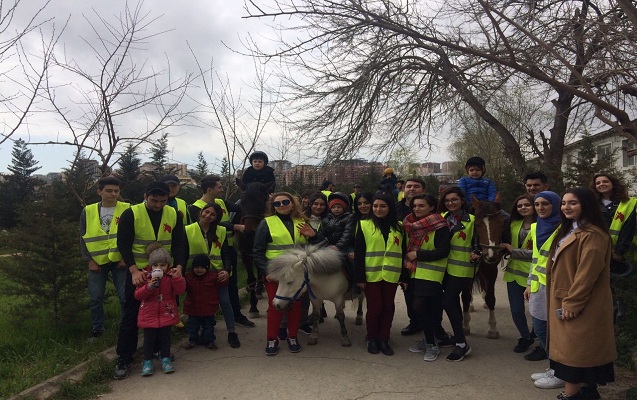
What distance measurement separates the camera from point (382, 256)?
4941 millimetres

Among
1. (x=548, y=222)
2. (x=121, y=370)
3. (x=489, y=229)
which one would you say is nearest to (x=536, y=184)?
(x=489, y=229)

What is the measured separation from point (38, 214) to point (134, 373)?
2.47 metres

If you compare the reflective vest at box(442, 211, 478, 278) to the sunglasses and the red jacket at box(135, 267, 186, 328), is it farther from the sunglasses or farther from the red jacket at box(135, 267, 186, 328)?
the red jacket at box(135, 267, 186, 328)

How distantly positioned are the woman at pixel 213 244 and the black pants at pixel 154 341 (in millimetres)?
695

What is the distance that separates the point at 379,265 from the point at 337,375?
1240 mm

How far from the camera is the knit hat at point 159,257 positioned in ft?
14.4

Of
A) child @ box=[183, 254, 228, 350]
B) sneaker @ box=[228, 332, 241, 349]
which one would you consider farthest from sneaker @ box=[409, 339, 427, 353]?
child @ box=[183, 254, 228, 350]

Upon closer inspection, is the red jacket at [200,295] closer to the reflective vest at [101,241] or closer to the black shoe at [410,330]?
the reflective vest at [101,241]

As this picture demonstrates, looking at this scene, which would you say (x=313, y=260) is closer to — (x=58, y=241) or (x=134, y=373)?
(x=134, y=373)

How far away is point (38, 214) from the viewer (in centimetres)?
552

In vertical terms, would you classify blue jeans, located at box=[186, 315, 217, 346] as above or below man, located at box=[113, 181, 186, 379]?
below

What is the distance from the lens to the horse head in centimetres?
500

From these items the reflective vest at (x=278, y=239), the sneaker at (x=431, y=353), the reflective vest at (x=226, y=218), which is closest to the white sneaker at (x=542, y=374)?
the sneaker at (x=431, y=353)

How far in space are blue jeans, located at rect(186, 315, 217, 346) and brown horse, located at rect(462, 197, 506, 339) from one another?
3.08 meters
